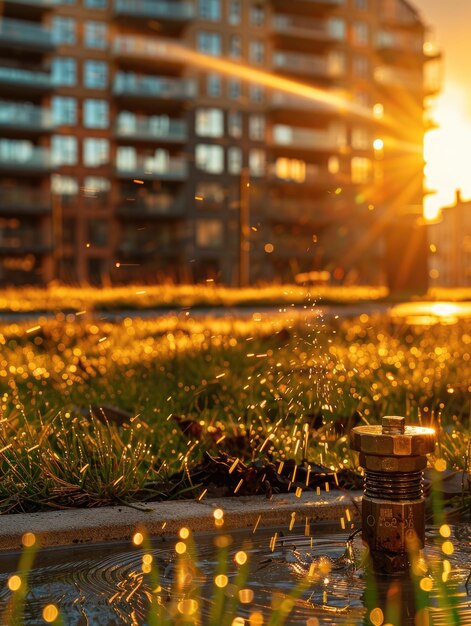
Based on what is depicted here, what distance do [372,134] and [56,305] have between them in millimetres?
45165

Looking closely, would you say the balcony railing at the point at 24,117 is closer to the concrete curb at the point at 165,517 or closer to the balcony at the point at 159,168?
the balcony at the point at 159,168

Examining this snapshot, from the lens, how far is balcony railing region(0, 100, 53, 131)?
47.8 metres

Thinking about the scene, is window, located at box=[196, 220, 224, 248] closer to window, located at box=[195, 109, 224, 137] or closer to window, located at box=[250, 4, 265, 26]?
window, located at box=[195, 109, 224, 137]

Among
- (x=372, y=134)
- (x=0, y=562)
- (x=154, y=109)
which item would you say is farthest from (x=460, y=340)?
(x=372, y=134)

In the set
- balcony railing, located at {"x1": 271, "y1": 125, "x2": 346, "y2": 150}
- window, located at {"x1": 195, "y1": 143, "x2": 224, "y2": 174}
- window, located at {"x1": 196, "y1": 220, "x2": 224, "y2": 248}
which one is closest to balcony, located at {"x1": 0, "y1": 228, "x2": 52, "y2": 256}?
window, located at {"x1": 196, "y1": 220, "x2": 224, "y2": 248}

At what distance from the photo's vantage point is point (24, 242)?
162 ft

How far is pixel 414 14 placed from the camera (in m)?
63.1

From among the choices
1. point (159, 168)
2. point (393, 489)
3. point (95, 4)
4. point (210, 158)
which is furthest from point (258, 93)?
point (393, 489)

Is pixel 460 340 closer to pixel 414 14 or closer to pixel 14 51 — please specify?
pixel 14 51

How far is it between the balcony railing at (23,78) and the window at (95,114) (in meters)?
4.96

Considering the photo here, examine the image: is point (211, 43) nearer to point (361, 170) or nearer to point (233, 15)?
point (233, 15)

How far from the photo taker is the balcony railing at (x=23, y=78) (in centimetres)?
4819

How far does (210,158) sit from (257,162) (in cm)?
304

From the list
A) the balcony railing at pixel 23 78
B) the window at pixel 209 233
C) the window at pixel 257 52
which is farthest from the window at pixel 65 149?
the window at pixel 257 52
